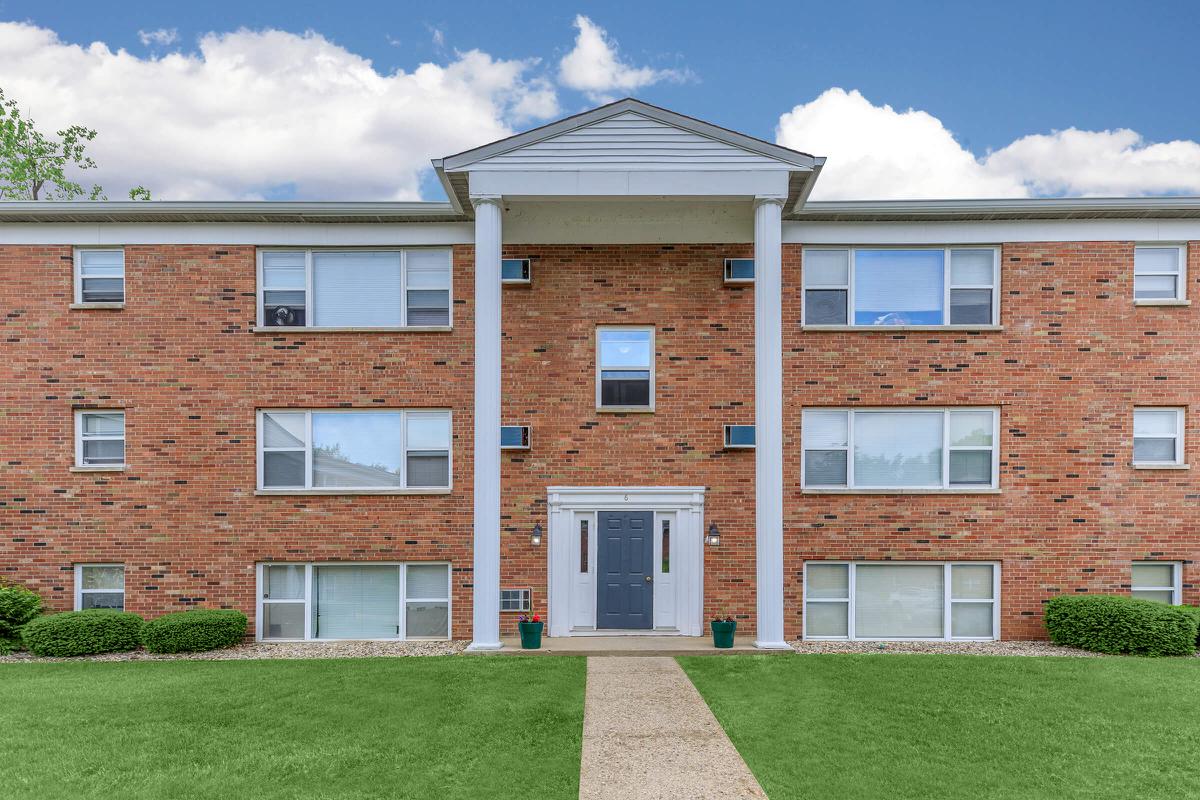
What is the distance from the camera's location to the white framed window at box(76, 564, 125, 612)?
42.9 feet

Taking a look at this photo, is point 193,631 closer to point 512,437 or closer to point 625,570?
point 512,437

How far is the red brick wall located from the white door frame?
1576 millimetres

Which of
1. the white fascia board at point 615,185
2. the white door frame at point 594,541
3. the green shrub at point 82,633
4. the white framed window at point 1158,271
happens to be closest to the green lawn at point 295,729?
the green shrub at point 82,633

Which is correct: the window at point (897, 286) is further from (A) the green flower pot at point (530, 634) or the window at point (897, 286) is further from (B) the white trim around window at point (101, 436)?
(B) the white trim around window at point (101, 436)

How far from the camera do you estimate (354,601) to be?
13234 millimetres

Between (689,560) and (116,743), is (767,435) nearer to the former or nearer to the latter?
(689,560)

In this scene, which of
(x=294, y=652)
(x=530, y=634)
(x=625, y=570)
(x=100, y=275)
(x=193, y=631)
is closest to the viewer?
(x=530, y=634)

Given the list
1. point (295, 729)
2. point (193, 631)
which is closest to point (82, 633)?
point (193, 631)

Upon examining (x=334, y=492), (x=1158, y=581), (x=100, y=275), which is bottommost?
(x=1158, y=581)

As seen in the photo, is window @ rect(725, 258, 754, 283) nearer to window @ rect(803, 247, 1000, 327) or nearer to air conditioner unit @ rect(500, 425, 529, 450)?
window @ rect(803, 247, 1000, 327)

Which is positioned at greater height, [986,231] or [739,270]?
[986,231]

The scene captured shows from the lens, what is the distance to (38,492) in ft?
42.5

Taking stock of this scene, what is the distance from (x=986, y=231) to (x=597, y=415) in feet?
24.2

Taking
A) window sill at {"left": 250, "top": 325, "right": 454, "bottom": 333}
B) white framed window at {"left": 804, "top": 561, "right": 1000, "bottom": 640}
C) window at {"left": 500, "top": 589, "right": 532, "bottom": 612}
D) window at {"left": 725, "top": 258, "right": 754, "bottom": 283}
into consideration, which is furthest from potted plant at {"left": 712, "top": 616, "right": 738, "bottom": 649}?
window sill at {"left": 250, "top": 325, "right": 454, "bottom": 333}
